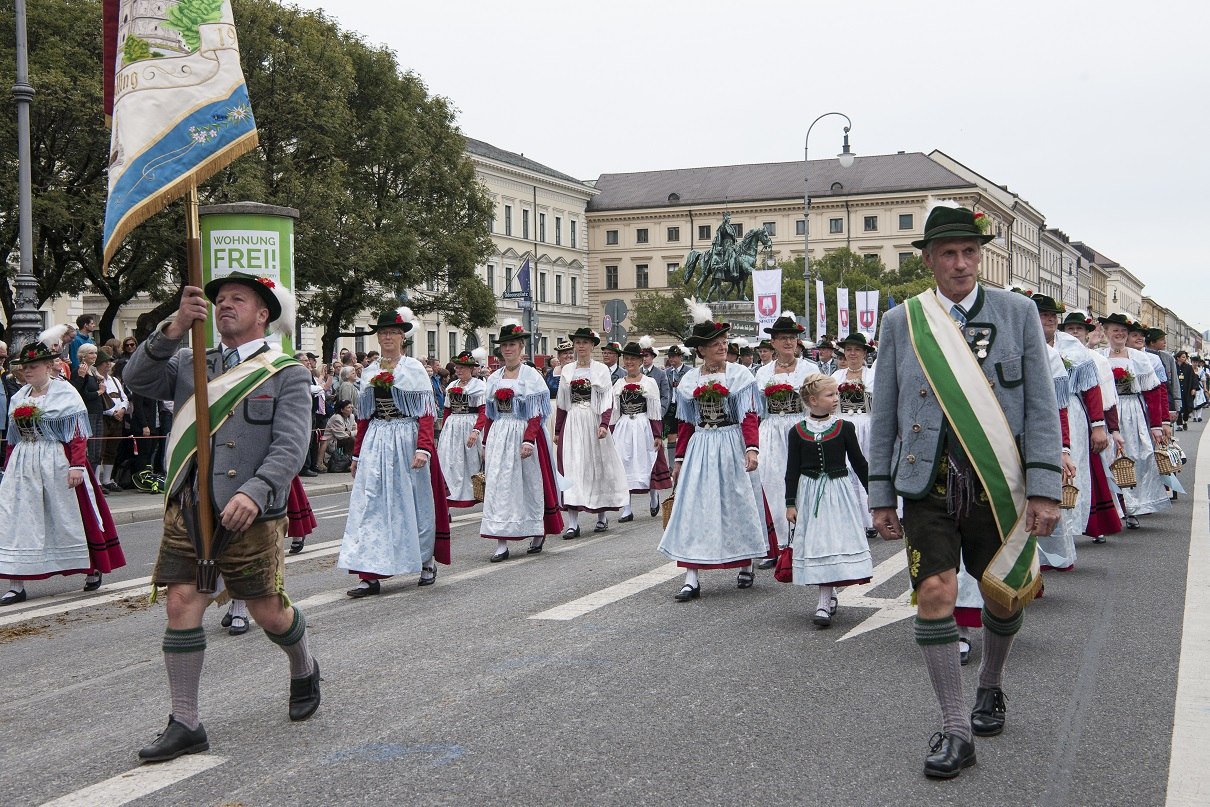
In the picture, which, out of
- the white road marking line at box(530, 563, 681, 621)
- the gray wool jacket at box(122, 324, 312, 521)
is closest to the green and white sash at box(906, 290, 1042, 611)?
the gray wool jacket at box(122, 324, 312, 521)

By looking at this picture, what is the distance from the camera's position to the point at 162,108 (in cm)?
554

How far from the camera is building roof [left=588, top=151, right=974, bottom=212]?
99.9 m

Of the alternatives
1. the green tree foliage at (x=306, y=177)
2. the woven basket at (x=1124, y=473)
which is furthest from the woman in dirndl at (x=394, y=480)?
the green tree foliage at (x=306, y=177)

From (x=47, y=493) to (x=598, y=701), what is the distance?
5674 millimetres

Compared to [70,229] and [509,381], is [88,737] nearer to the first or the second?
[509,381]

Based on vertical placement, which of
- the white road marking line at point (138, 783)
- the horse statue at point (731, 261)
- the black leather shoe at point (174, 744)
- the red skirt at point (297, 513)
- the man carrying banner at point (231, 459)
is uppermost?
the horse statue at point (731, 261)

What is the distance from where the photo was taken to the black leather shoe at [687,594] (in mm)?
8672

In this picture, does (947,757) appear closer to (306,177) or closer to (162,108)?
(162,108)

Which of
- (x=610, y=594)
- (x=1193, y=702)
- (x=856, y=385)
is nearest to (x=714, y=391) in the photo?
(x=610, y=594)

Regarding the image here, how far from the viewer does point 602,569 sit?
10.4 metres

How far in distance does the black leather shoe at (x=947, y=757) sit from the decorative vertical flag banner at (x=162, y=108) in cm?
381

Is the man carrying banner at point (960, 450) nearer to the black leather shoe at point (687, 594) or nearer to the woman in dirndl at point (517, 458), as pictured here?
the black leather shoe at point (687, 594)

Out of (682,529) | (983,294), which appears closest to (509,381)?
(682,529)

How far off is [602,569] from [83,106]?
23.4 m
